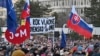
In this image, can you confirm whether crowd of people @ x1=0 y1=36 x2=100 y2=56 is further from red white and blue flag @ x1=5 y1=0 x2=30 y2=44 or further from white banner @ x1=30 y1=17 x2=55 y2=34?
white banner @ x1=30 y1=17 x2=55 y2=34

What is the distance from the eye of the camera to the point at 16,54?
375 inches

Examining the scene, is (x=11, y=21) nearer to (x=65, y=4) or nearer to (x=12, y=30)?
(x=12, y=30)

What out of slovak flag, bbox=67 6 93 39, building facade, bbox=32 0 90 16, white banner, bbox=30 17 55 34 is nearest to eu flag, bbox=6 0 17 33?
white banner, bbox=30 17 55 34

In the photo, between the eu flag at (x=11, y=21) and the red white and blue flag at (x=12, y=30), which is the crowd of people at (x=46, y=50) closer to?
the red white and blue flag at (x=12, y=30)

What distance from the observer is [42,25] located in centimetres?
2191

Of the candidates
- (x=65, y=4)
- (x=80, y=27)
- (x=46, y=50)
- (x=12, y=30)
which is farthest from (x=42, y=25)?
(x=65, y=4)

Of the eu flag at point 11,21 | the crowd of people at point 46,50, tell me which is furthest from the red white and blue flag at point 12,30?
the crowd of people at point 46,50

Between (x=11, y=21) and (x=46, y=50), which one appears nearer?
(x=11, y=21)

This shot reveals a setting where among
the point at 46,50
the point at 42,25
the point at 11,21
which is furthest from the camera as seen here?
the point at 42,25

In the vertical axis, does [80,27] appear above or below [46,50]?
below

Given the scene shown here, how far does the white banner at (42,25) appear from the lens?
71.2 feet

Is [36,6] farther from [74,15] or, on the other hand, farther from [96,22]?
[74,15]

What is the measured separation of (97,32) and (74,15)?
37215mm

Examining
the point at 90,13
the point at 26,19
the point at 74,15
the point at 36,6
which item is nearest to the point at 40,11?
the point at 36,6
